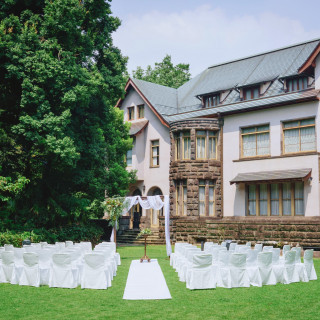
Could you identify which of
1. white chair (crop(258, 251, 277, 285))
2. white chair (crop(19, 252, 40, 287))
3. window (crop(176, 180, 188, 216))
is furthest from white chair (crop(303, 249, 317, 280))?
window (crop(176, 180, 188, 216))

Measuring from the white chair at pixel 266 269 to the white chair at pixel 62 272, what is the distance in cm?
506

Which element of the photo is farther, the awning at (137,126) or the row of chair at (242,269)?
the awning at (137,126)

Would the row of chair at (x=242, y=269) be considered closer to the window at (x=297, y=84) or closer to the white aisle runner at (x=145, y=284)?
the white aisle runner at (x=145, y=284)

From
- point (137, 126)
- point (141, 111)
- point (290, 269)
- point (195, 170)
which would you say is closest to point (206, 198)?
point (195, 170)

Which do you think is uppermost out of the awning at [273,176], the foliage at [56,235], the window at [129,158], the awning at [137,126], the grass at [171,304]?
the awning at [137,126]

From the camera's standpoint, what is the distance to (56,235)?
23703mm

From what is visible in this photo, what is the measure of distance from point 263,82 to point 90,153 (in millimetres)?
11485

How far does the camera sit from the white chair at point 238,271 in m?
12.2

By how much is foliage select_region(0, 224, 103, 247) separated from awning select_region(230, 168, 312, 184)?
8.73m

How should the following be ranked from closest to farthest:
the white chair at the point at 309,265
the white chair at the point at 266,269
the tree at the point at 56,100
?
1. the white chair at the point at 266,269
2. the white chair at the point at 309,265
3. the tree at the point at 56,100

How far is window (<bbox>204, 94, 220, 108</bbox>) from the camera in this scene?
30.8 metres

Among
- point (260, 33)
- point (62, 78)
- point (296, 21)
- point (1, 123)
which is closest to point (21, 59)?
point (62, 78)

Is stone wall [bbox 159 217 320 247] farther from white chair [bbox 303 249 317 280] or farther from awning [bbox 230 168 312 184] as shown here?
white chair [bbox 303 249 317 280]

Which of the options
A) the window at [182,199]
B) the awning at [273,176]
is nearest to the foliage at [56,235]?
the window at [182,199]
